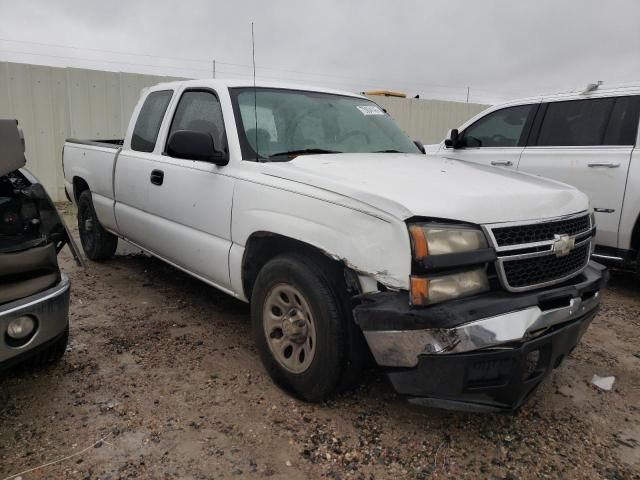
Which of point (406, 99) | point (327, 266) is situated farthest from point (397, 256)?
point (406, 99)

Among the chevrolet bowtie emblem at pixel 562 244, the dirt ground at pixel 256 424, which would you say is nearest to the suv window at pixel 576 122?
the dirt ground at pixel 256 424

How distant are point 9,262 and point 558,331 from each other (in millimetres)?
2503

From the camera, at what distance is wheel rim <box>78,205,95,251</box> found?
210 inches

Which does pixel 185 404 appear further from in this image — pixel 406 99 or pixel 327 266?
pixel 406 99

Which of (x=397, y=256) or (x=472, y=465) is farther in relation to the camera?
(x=472, y=465)

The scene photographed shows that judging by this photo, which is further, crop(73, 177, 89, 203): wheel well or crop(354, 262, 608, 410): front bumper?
crop(73, 177, 89, 203): wheel well

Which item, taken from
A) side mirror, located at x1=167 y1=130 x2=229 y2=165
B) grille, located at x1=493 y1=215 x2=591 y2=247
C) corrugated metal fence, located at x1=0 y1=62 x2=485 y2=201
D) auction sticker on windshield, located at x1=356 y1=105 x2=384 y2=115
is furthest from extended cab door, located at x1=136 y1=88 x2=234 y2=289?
corrugated metal fence, located at x1=0 y1=62 x2=485 y2=201

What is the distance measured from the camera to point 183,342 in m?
3.49

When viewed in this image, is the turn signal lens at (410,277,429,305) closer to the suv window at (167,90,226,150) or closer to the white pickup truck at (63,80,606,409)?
the white pickup truck at (63,80,606,409)

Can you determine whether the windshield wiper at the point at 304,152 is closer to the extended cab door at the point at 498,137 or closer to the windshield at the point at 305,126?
the windshield at the point at 305,126

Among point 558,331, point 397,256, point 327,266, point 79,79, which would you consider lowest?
point 558,331

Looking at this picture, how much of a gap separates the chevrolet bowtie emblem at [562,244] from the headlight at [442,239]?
45 centimetres

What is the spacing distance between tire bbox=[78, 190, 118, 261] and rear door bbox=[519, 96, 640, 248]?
4523 millimetres

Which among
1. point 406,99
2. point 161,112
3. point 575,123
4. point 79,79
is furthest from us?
point 406,99
